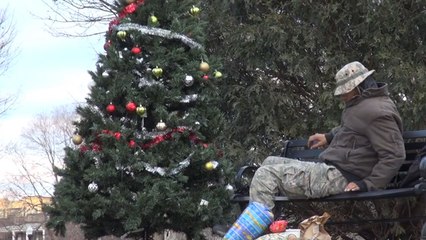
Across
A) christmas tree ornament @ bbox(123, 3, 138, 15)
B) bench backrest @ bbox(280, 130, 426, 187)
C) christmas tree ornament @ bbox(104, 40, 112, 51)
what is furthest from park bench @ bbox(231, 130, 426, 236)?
christmas tree ornament @ bbox(123, 3, 138, 15)

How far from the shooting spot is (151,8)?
6.12m

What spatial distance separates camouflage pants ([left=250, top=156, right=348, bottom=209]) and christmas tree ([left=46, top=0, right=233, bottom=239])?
109 cm

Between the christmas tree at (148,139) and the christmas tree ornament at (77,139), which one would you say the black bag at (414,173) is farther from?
the christmas tree ornament at (77,139)

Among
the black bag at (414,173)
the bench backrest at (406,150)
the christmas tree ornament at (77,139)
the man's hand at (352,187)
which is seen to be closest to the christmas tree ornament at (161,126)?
the christmas tree ornament at (77,139)

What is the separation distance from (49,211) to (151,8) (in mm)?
2223

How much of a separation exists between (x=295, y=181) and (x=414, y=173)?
86cm

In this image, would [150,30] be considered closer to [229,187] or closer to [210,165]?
[210,165]

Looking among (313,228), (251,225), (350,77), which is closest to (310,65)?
(350,77)

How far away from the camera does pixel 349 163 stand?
461 centimetres

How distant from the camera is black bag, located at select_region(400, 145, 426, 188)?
4463 millimetres

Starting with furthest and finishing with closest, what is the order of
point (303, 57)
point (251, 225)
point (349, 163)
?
1. point (303, 57)
2. point (349, 163)
3. point (251, 225)

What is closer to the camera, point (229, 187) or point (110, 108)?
point (110, 108)

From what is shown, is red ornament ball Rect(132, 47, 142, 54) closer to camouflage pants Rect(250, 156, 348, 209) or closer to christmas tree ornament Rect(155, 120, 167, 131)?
christmas tree ornament Rect(155, 120, 167, 131)

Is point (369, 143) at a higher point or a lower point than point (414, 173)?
higher
